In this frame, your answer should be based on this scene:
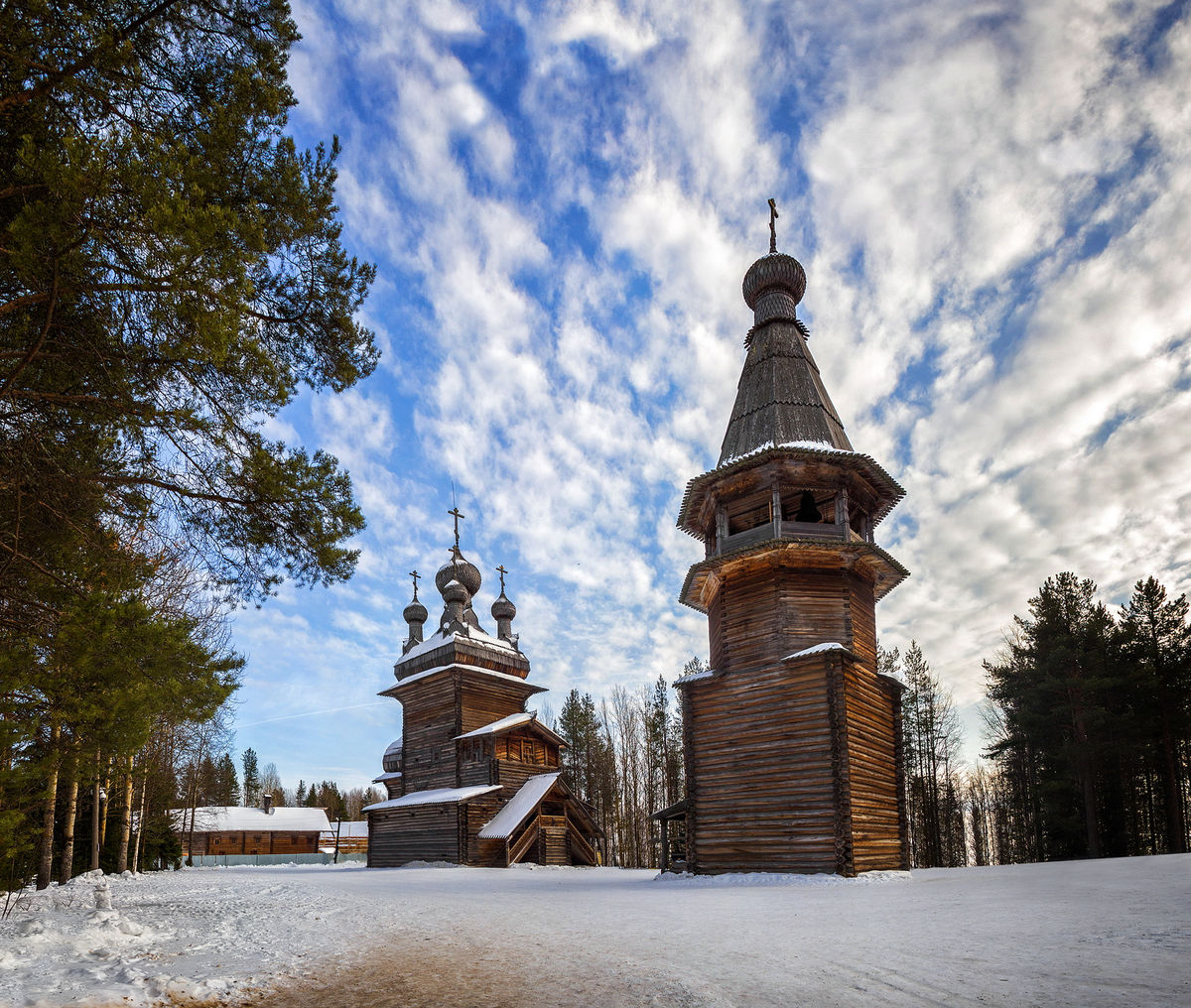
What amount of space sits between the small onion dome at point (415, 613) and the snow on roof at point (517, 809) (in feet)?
48.5

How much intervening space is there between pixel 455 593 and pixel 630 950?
102 feet

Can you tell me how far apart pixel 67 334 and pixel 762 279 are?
2081cm

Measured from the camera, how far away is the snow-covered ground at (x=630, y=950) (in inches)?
199

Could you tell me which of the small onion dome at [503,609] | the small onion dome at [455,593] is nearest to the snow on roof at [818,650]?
the small onion dome at [455,593]

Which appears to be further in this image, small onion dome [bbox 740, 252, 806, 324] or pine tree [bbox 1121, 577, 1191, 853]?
pine tree [bbox 1121, 577, 1191, 853]

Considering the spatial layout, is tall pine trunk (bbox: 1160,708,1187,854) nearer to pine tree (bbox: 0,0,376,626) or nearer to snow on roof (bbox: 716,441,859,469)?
snow on roof (bbox: 716,441,859,469)

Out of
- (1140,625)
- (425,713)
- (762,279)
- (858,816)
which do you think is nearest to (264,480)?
(858,816)

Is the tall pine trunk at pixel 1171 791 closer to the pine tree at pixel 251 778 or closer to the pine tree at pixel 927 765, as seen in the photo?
the pine tree at pixel 927 765

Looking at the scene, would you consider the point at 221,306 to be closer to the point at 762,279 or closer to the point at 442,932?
the point at 442,932

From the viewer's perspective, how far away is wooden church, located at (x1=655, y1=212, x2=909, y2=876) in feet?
55.2

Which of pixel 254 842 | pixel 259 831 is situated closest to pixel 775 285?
pixel 259 831

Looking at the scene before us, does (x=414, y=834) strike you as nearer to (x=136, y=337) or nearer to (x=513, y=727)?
(x=513, y=727)

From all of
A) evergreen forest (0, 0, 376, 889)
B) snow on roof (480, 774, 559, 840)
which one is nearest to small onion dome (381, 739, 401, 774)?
snow on roof (480, 774, 559, 840)

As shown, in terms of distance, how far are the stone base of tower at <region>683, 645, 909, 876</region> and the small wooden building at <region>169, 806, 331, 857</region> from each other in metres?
47.8
